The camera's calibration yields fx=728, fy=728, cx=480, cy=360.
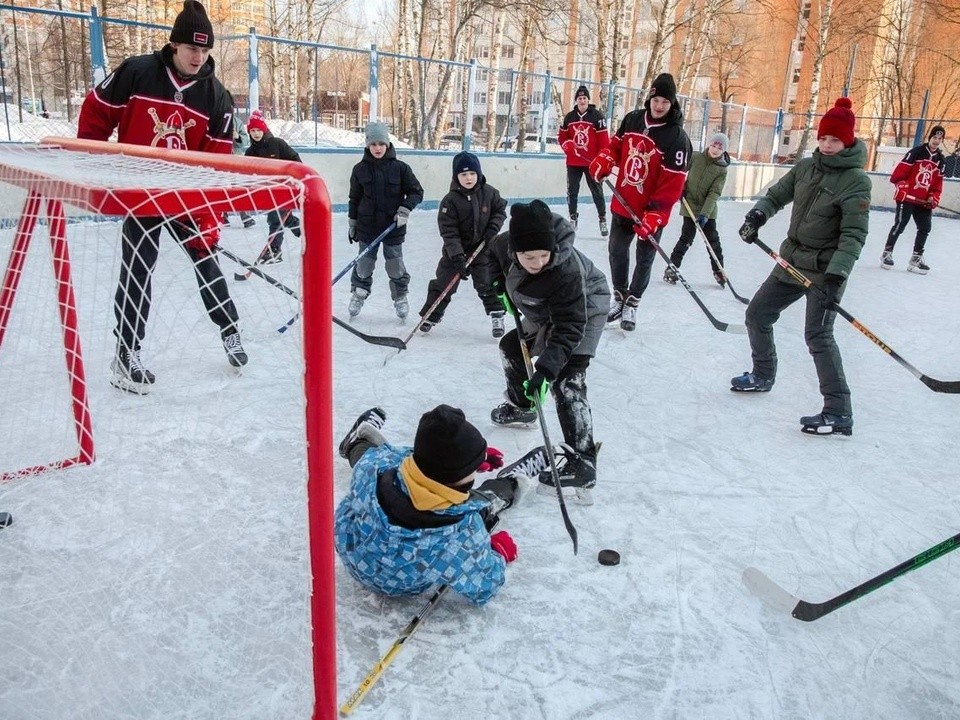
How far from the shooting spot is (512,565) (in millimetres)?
2250

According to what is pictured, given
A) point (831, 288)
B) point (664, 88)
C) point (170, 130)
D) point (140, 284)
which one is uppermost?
point (664, 88)

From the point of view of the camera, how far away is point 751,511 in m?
2.69

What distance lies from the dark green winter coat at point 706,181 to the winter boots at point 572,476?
3.89m

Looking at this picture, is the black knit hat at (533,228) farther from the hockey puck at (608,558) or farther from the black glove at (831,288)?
the black glove at (831,288)

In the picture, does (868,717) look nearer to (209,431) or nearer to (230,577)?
(230,577)

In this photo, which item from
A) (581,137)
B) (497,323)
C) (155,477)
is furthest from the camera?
(581,137)

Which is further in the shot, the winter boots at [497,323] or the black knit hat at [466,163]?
the winter boots at [497,323]

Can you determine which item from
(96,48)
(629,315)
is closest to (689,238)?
(629,315)

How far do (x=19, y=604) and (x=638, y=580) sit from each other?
5.69 ft

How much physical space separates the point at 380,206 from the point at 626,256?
1623mm

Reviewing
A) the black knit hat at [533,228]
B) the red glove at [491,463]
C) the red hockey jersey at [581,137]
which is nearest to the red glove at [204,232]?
the black knit hat at [533,228]

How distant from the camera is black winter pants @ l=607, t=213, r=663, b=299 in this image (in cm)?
467

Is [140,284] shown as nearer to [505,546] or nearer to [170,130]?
[170,130]

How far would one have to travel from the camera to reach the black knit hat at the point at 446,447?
180 cm
